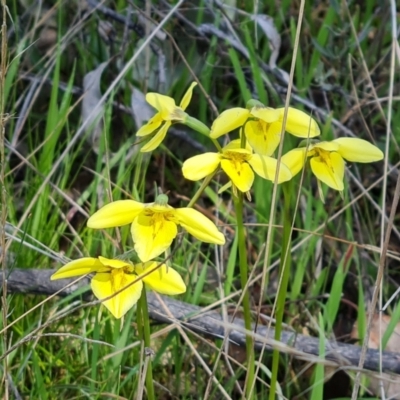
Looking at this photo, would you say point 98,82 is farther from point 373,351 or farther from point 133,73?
point 373,351

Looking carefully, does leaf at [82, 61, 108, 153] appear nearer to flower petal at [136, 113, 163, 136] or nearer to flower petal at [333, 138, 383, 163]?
flower petal at [136, 113, 163, 136]

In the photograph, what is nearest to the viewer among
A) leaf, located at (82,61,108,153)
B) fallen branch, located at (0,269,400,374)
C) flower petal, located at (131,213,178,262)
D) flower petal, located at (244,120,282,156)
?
flower petal, located at (131,213,178,262)

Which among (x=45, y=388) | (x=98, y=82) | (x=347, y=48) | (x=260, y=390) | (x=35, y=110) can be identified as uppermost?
(x=347, y=48)

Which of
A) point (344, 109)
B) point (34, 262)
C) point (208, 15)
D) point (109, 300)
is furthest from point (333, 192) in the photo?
point (109, 300)

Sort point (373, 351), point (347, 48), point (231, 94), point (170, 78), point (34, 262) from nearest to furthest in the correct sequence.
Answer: point (373, 351), point (34, 262), point (347, 48), point (170, 78), point (231, 94)

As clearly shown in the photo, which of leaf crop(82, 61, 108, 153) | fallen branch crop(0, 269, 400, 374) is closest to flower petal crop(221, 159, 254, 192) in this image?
fallen branch crop(0, 269, 400, 374)

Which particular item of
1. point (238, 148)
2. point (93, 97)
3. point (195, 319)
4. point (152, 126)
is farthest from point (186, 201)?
point (238, 148)
